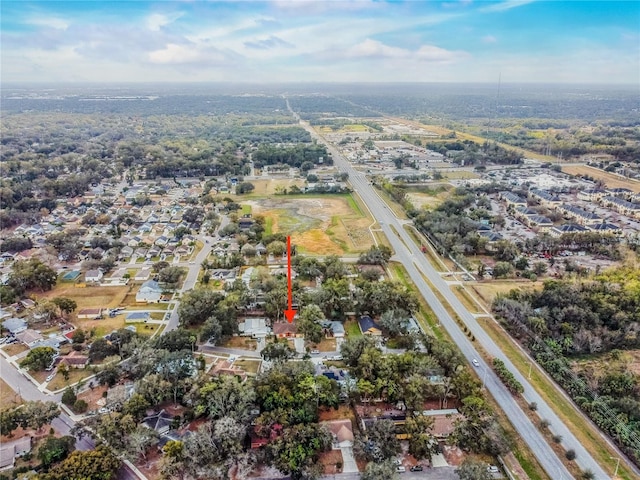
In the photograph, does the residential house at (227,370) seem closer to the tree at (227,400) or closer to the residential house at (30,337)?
the tree at (227,400)

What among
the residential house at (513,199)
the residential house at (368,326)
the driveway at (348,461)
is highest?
the residential house at (513,199)

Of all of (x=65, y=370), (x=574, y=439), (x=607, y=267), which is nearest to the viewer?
(x=574, y=439)

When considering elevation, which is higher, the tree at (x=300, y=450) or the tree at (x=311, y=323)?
the tree at (x=311, y=323)

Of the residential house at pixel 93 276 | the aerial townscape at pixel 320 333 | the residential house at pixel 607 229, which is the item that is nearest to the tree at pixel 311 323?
the aerial townscape at pixel 320 333

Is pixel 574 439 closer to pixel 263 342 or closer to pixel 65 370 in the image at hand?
pixel 263 342

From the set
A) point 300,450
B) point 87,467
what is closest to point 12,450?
point 87,467

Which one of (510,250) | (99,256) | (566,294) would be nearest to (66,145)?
(99,256)
